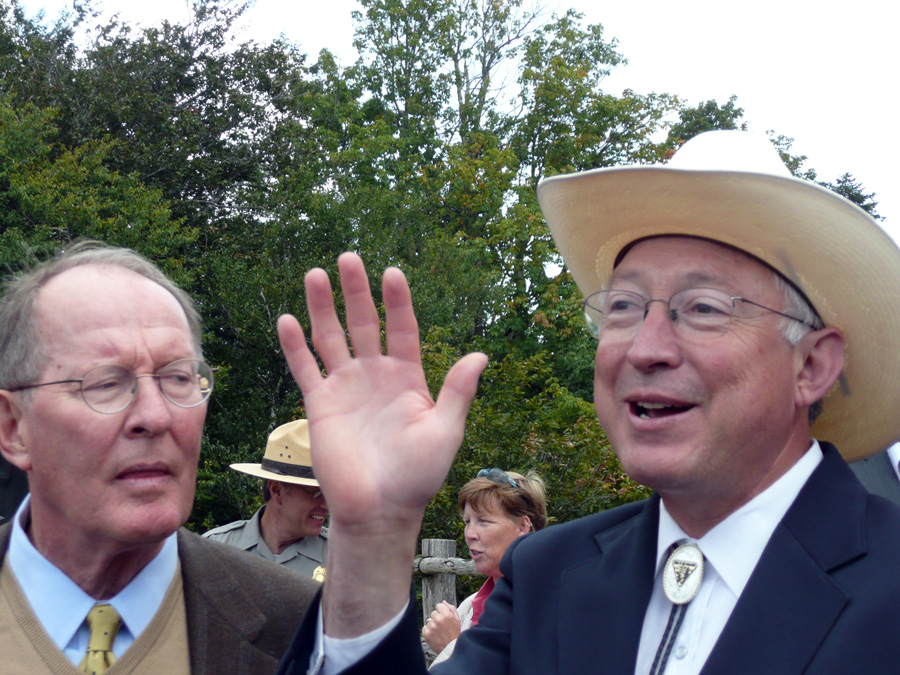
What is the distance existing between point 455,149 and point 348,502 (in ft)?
69.4

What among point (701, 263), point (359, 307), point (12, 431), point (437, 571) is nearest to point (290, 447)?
point (437, 571)

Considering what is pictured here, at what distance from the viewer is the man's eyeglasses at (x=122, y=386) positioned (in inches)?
76.5

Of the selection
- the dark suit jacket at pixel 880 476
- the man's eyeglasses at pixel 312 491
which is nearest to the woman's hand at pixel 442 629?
the man's eyeglasses at pixel 312 491

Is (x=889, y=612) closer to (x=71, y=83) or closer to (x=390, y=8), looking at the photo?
(x=71, y=83)

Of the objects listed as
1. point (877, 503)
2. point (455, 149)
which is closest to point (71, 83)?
point (455, 149)

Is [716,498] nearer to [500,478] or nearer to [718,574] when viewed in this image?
[718,574]

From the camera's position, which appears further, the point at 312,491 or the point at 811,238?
the point at 312,491

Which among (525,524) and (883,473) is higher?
(525,524)

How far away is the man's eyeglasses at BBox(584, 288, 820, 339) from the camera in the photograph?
186 cm

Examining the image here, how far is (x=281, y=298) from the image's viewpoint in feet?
48.4

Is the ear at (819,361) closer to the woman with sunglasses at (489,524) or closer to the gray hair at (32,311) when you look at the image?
the gray hair at (32,311)

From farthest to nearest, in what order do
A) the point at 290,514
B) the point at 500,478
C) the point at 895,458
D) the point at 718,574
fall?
the point at 290,514 → the point at 500,478 → the point at 895,458 → the point at 718,574

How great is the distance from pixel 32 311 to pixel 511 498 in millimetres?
3060

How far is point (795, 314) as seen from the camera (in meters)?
1.94
